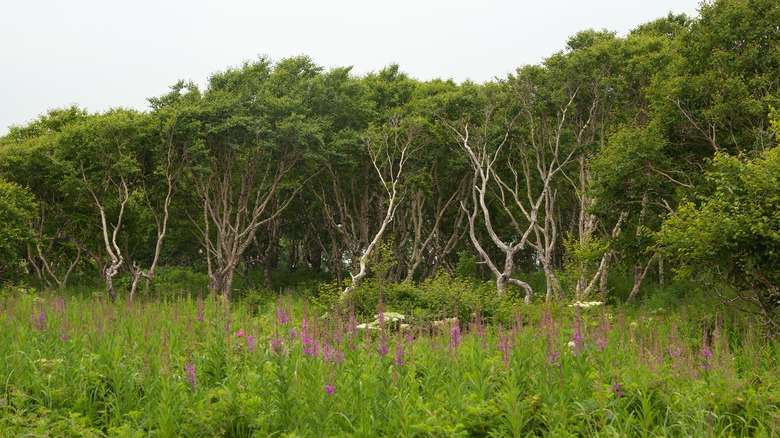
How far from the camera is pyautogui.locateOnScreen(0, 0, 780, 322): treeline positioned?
16.9 metres

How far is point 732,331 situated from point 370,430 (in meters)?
9.14

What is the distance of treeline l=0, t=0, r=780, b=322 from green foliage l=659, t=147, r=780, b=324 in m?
3.73

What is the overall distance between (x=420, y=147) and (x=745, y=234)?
17845mm

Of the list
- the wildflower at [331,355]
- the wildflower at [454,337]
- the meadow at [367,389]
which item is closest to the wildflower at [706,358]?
the meadow at [367,389]

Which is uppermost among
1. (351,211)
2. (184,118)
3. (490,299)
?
(184,118)

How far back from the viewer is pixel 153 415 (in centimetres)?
603

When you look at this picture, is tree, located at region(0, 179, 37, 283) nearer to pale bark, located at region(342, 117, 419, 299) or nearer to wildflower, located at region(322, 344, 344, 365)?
pale bark, located at region(342, 117, 419, 299)

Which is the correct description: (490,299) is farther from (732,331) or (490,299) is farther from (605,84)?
(605,84)

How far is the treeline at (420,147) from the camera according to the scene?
55.6 feet

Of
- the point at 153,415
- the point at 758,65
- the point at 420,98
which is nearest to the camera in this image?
the point at 153,415

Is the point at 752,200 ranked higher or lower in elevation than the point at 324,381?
higher

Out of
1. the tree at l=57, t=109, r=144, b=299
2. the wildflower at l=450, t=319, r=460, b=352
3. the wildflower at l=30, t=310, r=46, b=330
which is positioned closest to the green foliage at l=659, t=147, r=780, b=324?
the wildflower at l=450, t=319, r=460, b=352

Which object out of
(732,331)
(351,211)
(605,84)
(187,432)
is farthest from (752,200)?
(351,211)

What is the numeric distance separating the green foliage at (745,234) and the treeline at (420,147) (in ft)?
12.2
